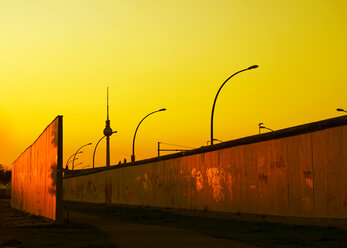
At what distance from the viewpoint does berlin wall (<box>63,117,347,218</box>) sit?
19.5 metres

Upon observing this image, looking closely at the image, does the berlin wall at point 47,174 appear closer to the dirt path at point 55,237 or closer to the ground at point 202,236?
the ground at point 202,236

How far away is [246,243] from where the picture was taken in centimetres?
1568

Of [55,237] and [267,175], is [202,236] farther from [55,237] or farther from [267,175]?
[267,175]

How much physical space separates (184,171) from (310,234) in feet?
52.5

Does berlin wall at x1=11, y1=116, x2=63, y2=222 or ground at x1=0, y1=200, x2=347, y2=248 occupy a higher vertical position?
berlin wall at x1=11, y1=116, x2=63, y2=222

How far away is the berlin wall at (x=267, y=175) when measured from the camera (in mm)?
19484

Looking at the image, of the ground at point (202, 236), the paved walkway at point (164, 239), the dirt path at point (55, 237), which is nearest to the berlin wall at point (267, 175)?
the ground at point (202, 236)

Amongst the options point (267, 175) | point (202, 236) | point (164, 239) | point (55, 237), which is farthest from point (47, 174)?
point (164, 239)

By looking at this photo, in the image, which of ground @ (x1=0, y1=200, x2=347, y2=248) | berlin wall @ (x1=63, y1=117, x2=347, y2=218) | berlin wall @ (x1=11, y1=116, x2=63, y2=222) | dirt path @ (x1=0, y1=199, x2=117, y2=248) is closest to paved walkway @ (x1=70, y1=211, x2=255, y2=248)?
ground @ (x1=0, y1=200, x2=347, y2=248)

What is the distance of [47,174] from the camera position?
25750 millimetres

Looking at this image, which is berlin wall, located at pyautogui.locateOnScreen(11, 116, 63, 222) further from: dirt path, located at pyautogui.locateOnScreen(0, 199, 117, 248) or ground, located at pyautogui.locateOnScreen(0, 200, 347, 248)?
dirt path, located at pyautogui.locateOnScreen(0, 199, 117, 248)

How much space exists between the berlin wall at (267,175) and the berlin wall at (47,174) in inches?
279

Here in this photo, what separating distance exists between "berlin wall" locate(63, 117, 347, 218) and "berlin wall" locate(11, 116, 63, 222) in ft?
23.3

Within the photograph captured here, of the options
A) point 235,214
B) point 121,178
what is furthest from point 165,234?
point 121,178
